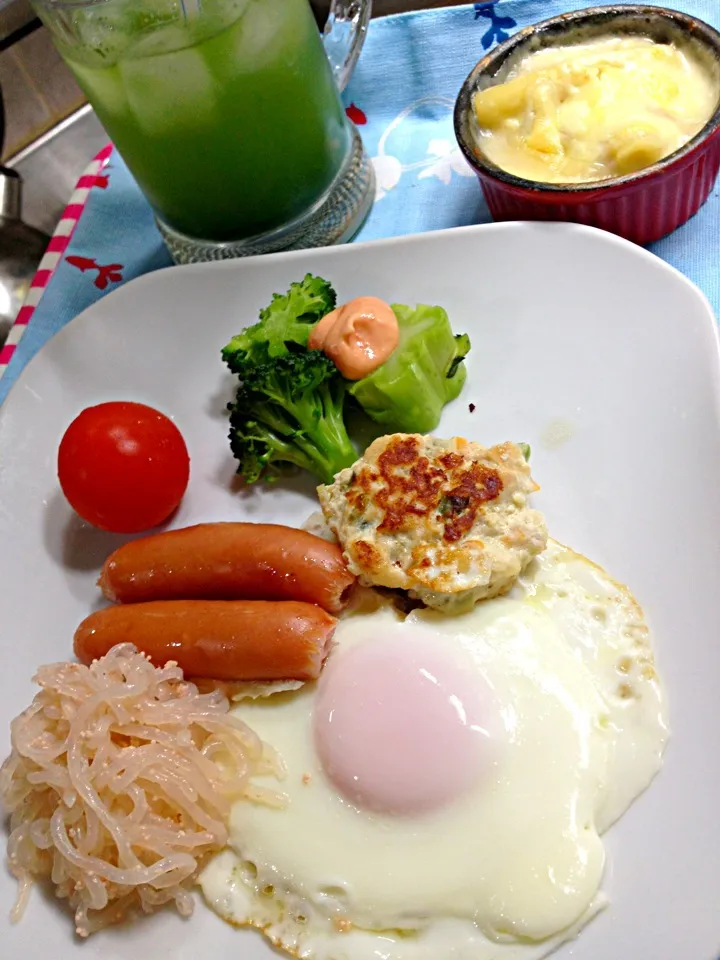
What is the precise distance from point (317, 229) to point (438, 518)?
1.32 m

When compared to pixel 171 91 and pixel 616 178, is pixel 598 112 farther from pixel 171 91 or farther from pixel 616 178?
pixel 171 91

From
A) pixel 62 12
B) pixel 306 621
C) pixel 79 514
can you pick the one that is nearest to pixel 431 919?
pixel 306 621

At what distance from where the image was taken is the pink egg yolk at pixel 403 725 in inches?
74.3

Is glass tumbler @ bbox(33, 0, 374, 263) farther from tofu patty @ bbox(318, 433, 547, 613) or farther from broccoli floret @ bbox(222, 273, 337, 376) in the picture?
tofu patty @ bbox(318, 433, 547, 613)

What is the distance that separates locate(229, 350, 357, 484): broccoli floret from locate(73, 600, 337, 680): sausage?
47cm

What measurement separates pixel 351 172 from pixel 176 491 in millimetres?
1326

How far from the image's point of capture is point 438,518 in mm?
2133

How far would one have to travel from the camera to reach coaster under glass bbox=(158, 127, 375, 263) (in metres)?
2.94

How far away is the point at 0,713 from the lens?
2.27m

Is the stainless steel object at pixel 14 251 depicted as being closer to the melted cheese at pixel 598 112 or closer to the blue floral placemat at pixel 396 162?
the blue floral placemat at pixel 396 162

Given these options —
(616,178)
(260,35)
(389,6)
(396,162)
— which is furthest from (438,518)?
(389,6)

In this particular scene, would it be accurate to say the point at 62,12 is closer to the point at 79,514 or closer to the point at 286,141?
the point at 286,141

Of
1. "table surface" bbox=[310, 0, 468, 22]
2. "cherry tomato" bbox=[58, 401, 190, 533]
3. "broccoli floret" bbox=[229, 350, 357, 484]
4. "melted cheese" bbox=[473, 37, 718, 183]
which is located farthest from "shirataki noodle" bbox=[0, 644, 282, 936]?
"table surface" bbox=[310, 0, 468, 22]

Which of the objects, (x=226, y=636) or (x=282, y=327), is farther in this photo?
(x=282, y=327)
